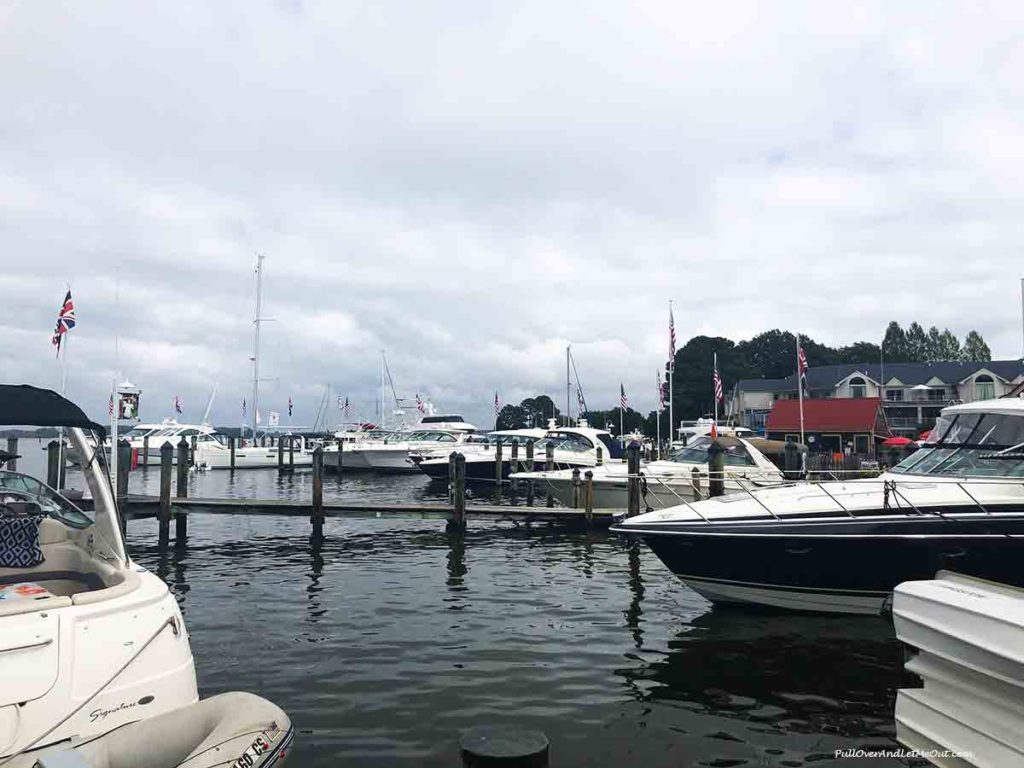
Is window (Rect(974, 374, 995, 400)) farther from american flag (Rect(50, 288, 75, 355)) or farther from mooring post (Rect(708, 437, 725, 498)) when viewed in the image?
american flag (Rect(50, 288, 75, 355))

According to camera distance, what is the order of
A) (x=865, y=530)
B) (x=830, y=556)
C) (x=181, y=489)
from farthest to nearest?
(x=181, y=489)
(x=830, y=556)
(x=865, y=530)

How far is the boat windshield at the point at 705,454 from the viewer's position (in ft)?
61.3

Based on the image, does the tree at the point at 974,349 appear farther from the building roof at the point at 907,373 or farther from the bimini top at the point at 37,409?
the bimini top at the point at 37,409

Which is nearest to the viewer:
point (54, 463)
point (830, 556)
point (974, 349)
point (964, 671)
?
point (964, 671)

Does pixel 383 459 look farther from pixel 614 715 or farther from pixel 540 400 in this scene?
pixel 540 400

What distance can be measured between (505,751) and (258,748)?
129 cm

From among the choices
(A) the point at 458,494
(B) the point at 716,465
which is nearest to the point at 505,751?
(A) the point at 458,494

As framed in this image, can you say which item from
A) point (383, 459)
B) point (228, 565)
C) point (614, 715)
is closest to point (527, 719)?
point (614, 715)

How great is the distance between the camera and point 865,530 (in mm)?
9289

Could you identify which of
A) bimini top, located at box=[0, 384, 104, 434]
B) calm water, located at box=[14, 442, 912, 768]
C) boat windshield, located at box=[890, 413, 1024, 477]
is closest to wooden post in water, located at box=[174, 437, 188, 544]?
calm water, located at box=[14, 442, 912, 768]

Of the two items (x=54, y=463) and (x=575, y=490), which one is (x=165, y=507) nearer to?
(x=575, y=490)

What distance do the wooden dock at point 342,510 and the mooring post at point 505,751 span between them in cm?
1323

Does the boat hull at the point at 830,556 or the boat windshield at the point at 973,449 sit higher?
the boat windshield at the point at 973,449

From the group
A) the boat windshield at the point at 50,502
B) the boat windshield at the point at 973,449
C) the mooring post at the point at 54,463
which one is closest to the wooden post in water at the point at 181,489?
the boat windshield at the point at 50,502
